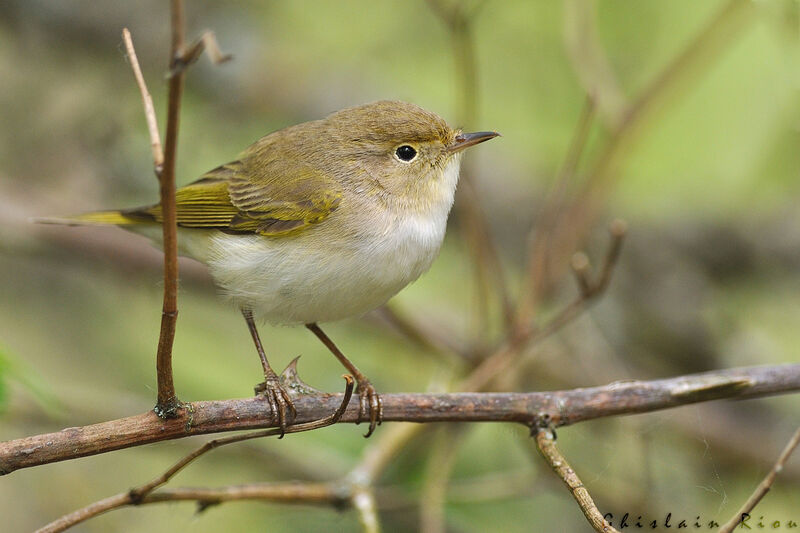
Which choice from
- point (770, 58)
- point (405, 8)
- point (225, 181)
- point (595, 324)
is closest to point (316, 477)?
point (225, 181)

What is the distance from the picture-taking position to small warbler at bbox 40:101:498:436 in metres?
2.88

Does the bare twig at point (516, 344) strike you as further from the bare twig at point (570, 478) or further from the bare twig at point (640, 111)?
the bare twig at point (570, 478)

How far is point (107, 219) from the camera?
3547mm

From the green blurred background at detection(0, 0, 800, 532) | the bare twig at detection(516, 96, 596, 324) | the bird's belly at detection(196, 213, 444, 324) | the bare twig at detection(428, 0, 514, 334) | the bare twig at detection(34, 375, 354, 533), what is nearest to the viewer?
the bare twig at detection(34, 375, 354, 533)

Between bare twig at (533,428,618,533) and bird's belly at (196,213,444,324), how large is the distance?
0.73m

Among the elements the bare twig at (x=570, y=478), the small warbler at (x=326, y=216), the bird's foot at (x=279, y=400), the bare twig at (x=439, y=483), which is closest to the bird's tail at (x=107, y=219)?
the small warbler at (x=326, y=216)

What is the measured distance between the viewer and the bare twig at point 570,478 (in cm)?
204

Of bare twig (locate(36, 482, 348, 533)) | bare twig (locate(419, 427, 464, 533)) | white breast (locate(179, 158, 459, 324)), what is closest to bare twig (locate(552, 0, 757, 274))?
bare twig (locate(419, 427, 464, 533))

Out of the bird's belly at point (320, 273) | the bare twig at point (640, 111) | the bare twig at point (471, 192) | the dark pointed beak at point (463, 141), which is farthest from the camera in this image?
the bare twig at point (640, 111)

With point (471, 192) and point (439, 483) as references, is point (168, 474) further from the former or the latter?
point (471, 192)

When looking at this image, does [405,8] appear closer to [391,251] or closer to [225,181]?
[225,181]

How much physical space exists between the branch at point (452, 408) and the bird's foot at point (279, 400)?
21mm

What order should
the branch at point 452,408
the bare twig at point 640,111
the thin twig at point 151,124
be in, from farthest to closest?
the bare twig at point 640,111
the branch at point 452,408
the thin twig at point 151,124

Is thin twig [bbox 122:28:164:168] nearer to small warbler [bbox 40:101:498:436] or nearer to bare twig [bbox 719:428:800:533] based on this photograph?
small warbler [bbox 40:101:498:436]
